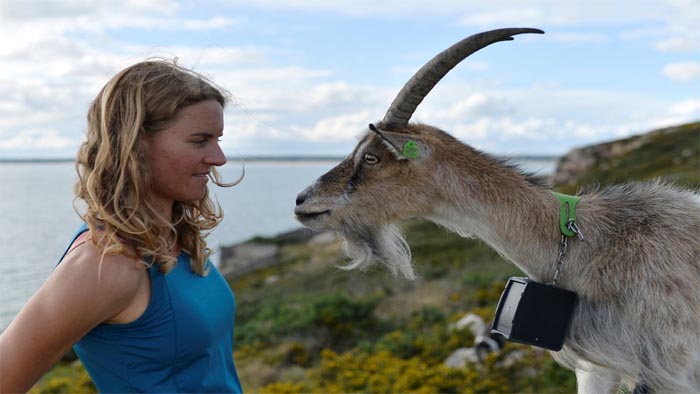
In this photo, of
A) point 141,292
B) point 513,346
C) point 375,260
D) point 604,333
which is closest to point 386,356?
point 513,346

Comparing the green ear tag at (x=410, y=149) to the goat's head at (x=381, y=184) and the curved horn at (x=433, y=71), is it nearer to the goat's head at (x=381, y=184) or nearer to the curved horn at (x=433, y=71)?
the goat's head at (x=381, y=184)

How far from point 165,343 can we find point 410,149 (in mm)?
1787

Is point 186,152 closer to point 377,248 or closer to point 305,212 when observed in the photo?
point 305,212

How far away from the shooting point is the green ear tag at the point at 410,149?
3.90 m

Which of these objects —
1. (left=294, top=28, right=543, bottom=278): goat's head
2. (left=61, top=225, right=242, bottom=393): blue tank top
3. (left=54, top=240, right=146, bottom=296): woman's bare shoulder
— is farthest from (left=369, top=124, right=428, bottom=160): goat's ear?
(left=54, top=240, right=146, bottom=296): woman's bare shoulder

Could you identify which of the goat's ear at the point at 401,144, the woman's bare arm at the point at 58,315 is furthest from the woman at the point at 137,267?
the goat's ear at the point at 401,144

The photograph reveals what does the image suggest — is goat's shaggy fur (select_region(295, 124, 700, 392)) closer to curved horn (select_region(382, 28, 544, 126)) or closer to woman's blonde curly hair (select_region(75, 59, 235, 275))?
curved horn (select_region(382, 28, 544, 126))

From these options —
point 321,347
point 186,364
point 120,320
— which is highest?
point 120,320

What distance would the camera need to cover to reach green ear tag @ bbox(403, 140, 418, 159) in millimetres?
3900

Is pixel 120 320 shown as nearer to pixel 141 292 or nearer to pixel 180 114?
pixel 141 292

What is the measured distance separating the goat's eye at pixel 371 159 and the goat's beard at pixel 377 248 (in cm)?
38

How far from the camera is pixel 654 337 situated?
3.36 m

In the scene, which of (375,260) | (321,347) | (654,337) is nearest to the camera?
(654,337)

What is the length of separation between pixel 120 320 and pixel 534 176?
2444mm
